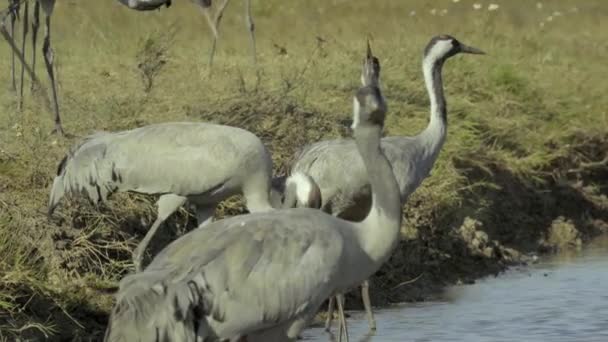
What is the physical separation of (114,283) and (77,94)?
12.3ft

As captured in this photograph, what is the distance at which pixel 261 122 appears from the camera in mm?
8875

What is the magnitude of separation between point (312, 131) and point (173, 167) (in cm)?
212

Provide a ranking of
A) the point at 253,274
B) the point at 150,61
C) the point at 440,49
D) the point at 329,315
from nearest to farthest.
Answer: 1. the point at 253,274
2. the point at 329,315
3. the point at 440,49
4. the point at 150,61

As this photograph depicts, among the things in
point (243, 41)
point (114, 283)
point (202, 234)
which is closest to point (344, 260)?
point (202, 234)

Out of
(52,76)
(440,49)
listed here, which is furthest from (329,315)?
(52,76)

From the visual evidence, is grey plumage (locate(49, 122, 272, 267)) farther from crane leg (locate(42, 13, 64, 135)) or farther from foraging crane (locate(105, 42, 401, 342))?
foraging crane (locate(105, 42, 401, 342))

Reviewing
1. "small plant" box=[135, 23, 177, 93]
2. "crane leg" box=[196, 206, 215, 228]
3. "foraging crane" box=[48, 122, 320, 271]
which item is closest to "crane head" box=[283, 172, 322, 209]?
"foraging crane" box=[48, 122, 320, 271]

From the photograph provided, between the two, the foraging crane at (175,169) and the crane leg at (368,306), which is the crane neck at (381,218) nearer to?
the foraging crane at (175,169)

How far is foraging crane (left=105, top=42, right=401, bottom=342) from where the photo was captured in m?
5.23

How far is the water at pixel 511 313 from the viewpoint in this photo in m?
7.67

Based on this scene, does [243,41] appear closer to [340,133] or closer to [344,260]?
[340,133]

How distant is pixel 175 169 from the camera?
719 cm

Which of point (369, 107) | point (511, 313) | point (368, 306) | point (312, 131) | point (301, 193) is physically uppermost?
point (369, 107)

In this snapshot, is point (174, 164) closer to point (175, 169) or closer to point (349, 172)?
point (175, 169)
